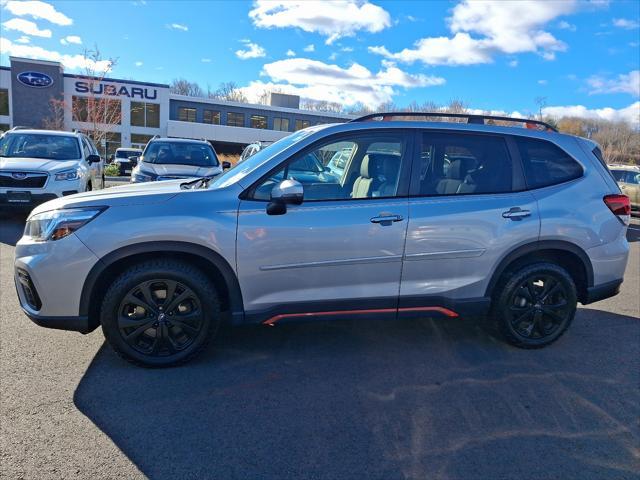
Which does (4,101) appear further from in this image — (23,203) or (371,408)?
(371,408)

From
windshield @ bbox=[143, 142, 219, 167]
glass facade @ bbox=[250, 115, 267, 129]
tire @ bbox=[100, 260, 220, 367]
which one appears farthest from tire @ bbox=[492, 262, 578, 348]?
glass facade @ bbox=[250, 115, 267, 129]

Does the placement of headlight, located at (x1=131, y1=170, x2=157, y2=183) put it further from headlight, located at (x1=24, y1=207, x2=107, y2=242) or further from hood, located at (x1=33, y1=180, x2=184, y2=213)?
headlight, located at (x1=24, y1=207, x2=107, y2=242)

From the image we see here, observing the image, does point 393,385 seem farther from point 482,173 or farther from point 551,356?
point 482,173

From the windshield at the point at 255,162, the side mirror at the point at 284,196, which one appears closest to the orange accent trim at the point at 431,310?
the side mirror at the point at 284,196

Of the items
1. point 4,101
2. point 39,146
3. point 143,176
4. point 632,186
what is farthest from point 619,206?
point 4,101

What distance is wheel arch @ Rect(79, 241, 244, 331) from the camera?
3.27 metres

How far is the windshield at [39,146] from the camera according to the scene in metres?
9.26

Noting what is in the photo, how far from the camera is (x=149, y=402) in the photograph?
3068 mm

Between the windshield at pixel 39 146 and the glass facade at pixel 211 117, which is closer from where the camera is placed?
the windshield at pixel 39 146

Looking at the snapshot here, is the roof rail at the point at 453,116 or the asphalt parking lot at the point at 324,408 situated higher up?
the roof rail at the point at 453,116

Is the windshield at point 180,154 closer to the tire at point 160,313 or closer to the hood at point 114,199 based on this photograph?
the hood at point 114,199

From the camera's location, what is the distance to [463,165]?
12.8 feet

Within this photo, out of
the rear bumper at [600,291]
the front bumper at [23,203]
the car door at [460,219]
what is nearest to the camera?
the car door at [460,219]

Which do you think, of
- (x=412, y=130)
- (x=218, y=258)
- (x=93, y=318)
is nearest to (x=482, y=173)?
(x=412, y=130)
